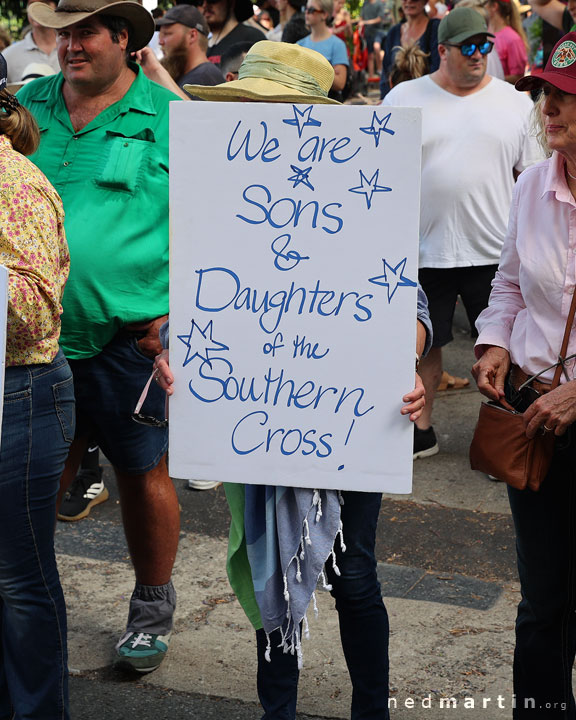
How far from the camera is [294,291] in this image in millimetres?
2529

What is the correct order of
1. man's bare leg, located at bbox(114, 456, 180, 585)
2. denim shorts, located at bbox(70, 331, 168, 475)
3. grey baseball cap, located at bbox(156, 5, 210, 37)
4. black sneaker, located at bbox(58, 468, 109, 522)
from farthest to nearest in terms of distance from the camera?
1. grey baseball cap, located at bbox(156, 5, 210, 37)
2. black sneaker, located at bbox(58, 468, 109, 522)
3. man's bare leg, located at bbox(114, 456, 180, 585)
4. denim shorts, located at bbox(70, 331, 168, 475)

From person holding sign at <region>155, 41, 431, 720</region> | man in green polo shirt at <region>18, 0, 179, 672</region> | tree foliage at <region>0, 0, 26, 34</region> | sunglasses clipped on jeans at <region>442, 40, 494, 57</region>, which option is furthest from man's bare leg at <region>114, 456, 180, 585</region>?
tree foliage at <region>0, 0, 26, 34</region>

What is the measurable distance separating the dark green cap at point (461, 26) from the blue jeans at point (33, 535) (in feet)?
10.6

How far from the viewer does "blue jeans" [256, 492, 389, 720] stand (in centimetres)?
271

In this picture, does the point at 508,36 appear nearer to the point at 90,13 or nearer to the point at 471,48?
the point at 471,48

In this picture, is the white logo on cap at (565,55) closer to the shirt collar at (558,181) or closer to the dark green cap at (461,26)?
the shirt collar at (558,181)

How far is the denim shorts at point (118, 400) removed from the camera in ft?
11.1

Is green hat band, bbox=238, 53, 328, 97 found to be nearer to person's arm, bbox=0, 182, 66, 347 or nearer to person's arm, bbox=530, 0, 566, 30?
person's arm, bbox=0, 182, 66, 347

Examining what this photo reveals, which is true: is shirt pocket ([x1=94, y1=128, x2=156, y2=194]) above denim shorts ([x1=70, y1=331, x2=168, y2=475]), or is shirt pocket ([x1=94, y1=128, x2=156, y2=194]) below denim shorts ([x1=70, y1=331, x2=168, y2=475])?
above

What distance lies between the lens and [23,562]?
2.80m

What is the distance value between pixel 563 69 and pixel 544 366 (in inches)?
28.3

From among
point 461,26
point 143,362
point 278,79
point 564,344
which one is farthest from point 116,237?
point 461,26

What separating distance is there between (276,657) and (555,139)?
1489mm

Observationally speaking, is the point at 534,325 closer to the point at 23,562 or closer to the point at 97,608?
the point at 23,562
